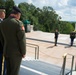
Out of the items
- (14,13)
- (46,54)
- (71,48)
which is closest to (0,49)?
(14,13)

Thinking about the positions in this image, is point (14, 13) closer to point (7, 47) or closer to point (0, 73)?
point (7, 47)

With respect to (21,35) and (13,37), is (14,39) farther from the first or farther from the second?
(21,35)

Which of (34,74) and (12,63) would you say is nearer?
(12,63)

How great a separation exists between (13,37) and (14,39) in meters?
0.04

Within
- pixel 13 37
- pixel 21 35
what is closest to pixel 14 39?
pixel 13 37

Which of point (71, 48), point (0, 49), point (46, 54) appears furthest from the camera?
point (71, 48)

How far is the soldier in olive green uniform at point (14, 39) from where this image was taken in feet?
12.2

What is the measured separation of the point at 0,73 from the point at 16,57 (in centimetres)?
84

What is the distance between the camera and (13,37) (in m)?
3.79

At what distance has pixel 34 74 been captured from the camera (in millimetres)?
5277

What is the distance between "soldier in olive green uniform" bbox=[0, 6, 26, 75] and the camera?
3.72 m

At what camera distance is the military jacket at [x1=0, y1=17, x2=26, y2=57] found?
3.72 m

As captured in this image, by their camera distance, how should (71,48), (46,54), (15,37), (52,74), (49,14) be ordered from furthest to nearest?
(49,14)
(71,48)
(46,54)
(52,74)
(15,37)

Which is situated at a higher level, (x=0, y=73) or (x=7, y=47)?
(x=7, y=47)
